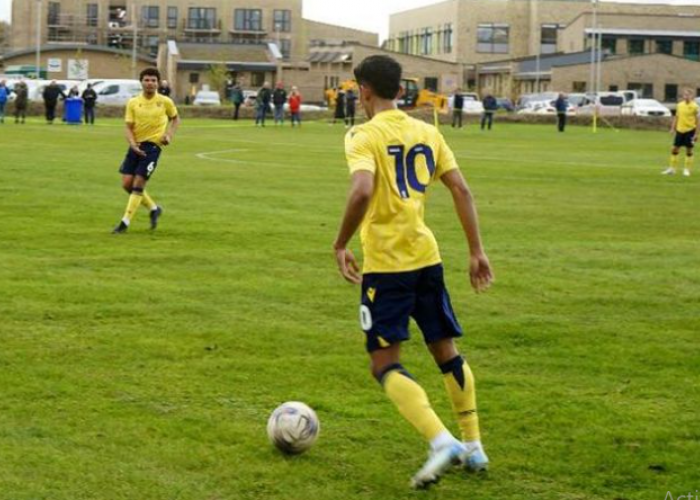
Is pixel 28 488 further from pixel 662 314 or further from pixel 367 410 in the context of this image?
pixel 662 314

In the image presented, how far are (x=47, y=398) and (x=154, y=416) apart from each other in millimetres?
797

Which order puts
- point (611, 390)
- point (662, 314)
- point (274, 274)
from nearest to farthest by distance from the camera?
1. point (611, 390)
2. point (662, 314)
3. point (274, 274)

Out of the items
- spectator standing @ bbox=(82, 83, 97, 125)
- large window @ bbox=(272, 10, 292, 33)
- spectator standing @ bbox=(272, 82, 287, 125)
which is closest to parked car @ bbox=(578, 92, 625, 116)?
spectator standing @ bbox=(272, 82, 287, 125)

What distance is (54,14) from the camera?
127125 mm

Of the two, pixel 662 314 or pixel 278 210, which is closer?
pixel 662 314

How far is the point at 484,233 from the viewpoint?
1855 centimetres

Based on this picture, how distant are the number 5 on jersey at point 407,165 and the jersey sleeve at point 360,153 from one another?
5.0 inches

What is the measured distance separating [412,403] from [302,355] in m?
3.23

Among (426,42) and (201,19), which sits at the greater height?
(201,19)

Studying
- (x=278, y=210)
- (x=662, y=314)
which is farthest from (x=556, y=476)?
(x=278, y=210)

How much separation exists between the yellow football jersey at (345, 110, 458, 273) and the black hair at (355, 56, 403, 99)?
12cm

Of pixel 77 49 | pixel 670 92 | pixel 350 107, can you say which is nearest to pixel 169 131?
pixel 350 107

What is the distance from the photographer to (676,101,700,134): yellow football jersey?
1273 inches

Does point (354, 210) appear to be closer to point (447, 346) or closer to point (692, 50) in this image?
point (447, 346)
